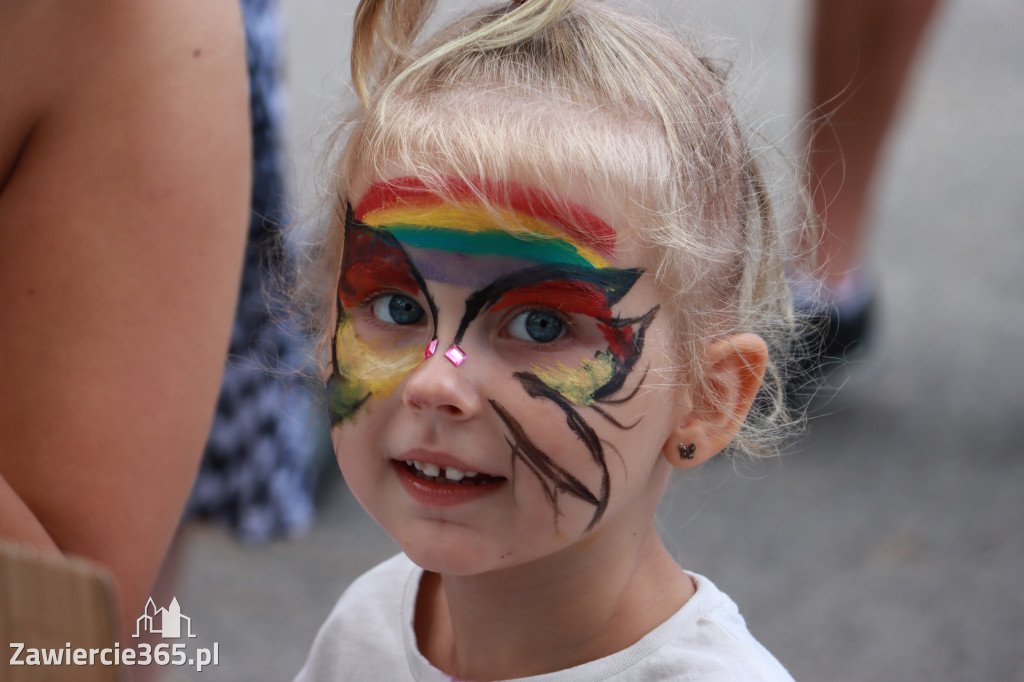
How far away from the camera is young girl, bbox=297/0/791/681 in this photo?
1.19 meters

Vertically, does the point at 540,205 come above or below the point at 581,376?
above

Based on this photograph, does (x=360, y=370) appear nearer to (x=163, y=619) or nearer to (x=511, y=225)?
(x=511, y=225)

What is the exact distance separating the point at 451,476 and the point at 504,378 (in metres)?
0.12

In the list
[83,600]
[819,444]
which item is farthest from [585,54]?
[819,444]

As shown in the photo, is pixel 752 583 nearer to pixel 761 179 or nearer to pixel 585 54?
pixel 761 179

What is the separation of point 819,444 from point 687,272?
92.6 inches

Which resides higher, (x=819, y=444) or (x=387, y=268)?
(x=387, y=268)

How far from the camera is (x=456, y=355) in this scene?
1190mm

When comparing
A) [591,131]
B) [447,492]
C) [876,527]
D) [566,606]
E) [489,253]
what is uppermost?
[591,131]

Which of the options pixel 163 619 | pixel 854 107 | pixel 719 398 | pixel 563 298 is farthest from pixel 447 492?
→ pixel 854 107

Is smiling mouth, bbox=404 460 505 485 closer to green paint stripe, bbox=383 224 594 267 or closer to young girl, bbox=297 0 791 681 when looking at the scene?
young girl, bbox=297 0 791 681

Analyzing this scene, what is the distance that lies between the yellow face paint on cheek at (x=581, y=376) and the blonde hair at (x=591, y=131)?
109mm

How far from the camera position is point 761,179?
1.41 meters

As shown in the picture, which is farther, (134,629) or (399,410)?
(134,629)
